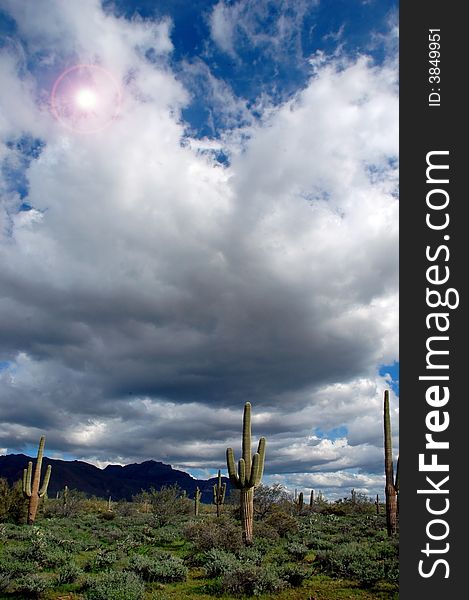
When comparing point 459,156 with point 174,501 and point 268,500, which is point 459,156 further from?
point 174,501

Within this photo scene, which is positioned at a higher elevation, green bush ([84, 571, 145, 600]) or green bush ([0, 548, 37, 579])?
green bush ([84, 571, 145, 600])

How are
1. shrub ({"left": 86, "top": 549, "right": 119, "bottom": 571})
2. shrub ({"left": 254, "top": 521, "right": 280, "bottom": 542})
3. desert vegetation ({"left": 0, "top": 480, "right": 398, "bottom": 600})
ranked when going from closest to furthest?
desert vegetation ({"left": 0, "top": 480, "right": 398, "bottom": 600})
shrub ({"left": 86, "top": 549, "right": 119, "bottom": 571})
shrub ({"left": 254, "top": 521, "right": 280, "bottom": 542})

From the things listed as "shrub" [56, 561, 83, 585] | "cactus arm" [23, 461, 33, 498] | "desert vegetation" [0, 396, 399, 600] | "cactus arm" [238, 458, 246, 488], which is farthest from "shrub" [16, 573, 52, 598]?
"cactus arm" [23, 461, 33, 498]

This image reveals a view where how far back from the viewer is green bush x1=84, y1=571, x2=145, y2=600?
1224cm

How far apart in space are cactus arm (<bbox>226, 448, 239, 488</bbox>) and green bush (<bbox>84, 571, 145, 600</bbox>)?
7.43 metres

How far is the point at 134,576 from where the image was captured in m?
14.1

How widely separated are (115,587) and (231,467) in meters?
9.18

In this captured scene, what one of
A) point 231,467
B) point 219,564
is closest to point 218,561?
point 219,564

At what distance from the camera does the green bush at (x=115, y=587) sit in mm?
12242

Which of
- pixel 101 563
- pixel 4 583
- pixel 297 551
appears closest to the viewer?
pixel 4 583

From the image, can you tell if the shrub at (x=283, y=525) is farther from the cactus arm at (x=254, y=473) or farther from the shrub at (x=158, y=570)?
the shrub at (x=158, y=570)

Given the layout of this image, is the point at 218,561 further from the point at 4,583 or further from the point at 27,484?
the point at 27,484

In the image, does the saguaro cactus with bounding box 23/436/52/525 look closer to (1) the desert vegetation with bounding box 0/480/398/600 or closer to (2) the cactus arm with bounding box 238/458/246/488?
(1) the desert vegetation with bounding box 0/480/398/600

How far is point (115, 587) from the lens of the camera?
514 inches
